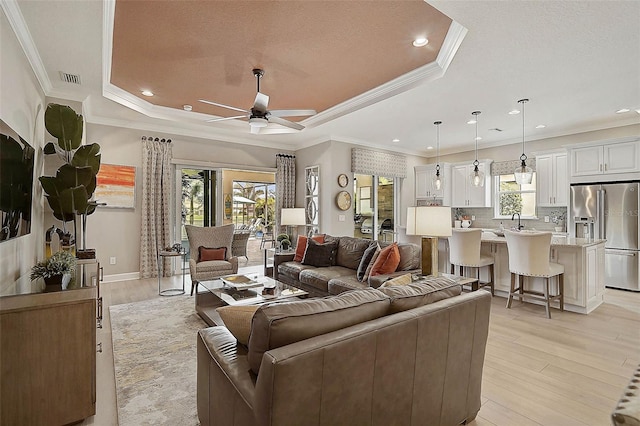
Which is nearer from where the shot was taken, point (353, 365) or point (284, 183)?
point (353, 365)

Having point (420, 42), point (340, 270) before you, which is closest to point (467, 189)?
point (340, 270)

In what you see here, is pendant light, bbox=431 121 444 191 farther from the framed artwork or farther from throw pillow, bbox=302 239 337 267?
the framed artwork

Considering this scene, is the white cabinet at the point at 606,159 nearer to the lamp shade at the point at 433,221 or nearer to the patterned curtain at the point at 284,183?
the lamp shade at the point at 433,221

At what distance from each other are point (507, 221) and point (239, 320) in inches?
278

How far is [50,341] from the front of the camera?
6.14ft

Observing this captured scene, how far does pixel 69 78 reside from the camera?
3.70m

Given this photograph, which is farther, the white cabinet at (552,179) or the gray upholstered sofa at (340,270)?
the white cabinet at (552,179)

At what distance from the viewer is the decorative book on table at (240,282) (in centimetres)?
347

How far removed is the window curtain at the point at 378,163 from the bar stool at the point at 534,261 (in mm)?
3504

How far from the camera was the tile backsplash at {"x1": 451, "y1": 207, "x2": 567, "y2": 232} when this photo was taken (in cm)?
636

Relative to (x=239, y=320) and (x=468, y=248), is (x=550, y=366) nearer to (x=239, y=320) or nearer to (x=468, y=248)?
(x=468, y=248)

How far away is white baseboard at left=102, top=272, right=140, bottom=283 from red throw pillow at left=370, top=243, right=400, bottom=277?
4352mm

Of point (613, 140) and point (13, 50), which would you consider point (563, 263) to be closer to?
point (613, 140)

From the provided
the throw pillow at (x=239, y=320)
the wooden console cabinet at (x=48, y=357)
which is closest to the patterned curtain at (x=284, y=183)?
the wooden console cabinet at (x=48, y=357)
